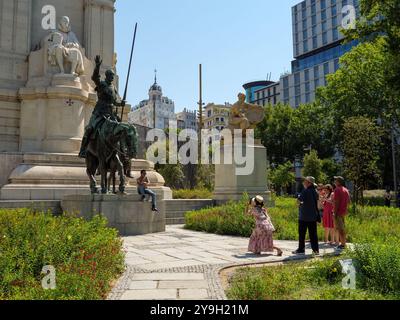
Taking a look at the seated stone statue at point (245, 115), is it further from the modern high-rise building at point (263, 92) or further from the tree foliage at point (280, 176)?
the modern high-rise building at point (263, 92)

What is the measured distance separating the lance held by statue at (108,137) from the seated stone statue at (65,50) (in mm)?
6023

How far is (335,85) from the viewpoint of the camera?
4259 cm

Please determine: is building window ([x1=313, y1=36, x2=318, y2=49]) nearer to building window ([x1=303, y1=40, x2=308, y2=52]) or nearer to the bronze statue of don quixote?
building window ([x1=303, y1=40, x2=308, y2=52])

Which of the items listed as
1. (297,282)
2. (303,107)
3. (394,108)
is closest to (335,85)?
(394,108)

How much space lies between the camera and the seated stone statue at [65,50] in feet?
58.4

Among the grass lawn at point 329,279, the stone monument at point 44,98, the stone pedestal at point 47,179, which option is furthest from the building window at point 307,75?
the grass lawn at point 329,279

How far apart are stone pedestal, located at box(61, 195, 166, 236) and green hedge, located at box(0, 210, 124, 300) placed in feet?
12.2

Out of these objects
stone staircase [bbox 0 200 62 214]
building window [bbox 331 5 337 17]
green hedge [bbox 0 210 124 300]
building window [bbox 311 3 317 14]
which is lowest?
green hedge [bbox 0 210 124 300]

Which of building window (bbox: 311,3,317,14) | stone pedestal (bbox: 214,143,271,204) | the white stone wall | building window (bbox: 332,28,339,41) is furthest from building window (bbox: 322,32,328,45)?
the white stone wall

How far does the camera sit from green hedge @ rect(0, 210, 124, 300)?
197 inches

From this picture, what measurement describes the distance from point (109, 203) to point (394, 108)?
3358cm

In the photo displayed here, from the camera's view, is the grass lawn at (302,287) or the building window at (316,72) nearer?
the grass lawn at (302,287)

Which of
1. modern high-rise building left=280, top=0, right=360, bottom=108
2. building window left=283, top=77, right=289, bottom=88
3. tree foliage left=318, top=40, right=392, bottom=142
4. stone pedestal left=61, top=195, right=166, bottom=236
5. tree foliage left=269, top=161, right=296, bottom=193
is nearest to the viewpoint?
stone pedestal left=61, top=195, right=166, bottom=236

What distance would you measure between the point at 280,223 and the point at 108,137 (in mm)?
5954
